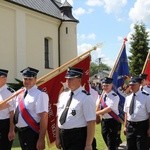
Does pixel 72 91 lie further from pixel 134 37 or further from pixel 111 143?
pixel 134 37

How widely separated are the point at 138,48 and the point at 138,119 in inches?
1782

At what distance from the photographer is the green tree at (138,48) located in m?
51.7

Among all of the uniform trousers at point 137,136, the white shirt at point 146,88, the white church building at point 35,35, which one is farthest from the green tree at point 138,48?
the uniform trousers at point 137,136

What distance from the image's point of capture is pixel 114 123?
9750mm

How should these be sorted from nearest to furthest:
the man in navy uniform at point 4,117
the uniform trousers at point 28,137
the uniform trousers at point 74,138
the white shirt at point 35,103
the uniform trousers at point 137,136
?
the uniform trousers at point 74,138 → the white shirt at point 35,103 → the uniform trousers at point 28,137 → the man in navy uniform at point 4,117 → the uniform trousers at point 137,136

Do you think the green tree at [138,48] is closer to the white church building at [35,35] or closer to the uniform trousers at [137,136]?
the white church building at [35,35]

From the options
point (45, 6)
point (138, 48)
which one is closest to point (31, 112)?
point (45, 6)

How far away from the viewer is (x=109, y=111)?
9328mm

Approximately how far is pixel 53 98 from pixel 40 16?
21349 millimetres

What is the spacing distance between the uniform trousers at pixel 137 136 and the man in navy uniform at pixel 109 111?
140 cm

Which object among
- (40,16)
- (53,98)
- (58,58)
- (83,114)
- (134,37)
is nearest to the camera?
(83,114)

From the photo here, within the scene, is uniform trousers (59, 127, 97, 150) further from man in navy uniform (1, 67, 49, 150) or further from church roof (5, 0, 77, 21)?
church roof (5, 0, 77, 21)

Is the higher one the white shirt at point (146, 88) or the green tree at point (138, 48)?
the green tree at point (138, 48)

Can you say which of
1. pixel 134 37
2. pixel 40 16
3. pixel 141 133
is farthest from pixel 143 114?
pixel 134 37
